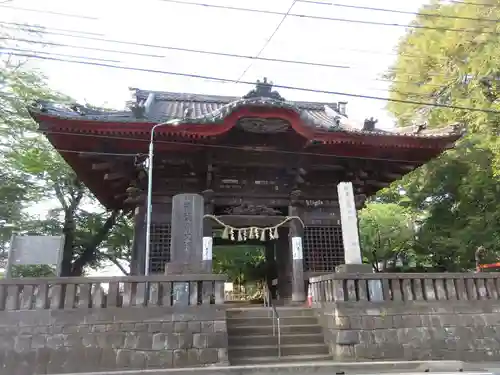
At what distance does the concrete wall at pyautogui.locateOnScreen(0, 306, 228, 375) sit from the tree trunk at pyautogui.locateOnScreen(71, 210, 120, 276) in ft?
36.2

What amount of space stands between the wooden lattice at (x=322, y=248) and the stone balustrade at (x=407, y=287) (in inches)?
85.8

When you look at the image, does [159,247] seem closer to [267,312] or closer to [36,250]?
[36,250]

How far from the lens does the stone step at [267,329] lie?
8.48 metres

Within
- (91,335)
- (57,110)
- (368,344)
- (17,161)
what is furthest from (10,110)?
(368,344)

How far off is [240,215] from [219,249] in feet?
32.9

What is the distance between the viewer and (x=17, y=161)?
1417 centimetres

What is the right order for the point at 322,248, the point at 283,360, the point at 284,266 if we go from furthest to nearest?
the point at 284,266, the point at 322,248, the point at 283,360

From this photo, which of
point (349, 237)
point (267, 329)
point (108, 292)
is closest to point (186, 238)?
point (108, 292)

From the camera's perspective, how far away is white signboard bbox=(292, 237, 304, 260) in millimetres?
10750

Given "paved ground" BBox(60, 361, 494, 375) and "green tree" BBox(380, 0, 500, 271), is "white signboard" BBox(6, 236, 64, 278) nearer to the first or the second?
"paved ground" BBox(60, 361, 494, 375)

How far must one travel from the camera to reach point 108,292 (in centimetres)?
727

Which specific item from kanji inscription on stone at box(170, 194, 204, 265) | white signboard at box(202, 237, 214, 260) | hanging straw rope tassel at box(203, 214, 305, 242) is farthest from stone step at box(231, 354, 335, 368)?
hanging straw rope tassel at box(203, 214, 305, 242)

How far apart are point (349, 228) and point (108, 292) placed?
5038 mm

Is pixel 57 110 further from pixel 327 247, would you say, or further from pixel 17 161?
pixel 327 247
